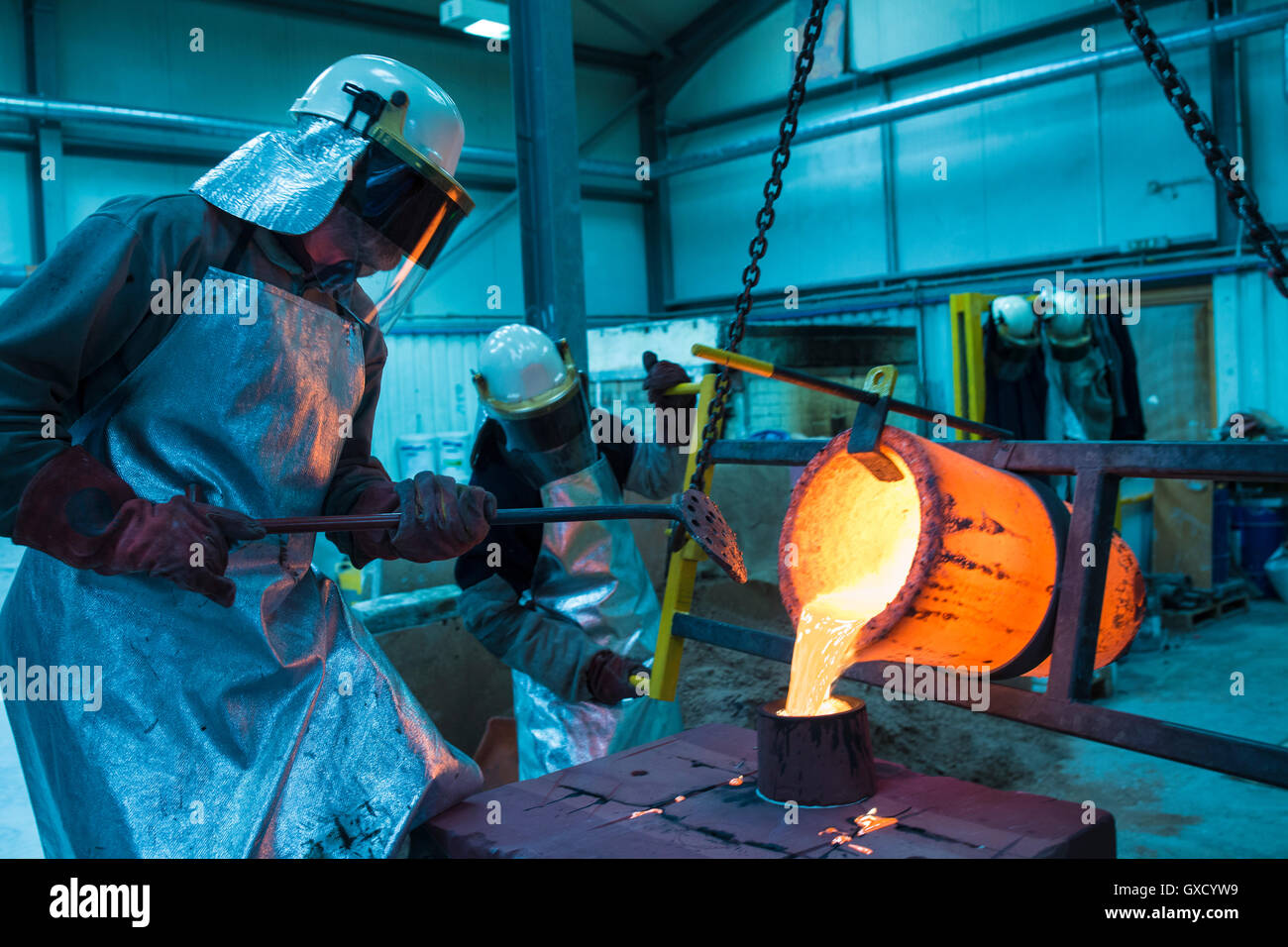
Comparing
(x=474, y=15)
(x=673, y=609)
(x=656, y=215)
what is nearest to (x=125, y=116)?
(x=474, y=15)

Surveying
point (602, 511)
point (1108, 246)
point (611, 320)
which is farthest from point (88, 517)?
point (611, 320)

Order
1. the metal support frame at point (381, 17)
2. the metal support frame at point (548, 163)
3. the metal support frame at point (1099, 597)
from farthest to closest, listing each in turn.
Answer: the metal support frame at point (381, 17)
the metal support frame at point (548, 163)
the metal support frame at point (1099, 597)

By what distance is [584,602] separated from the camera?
2.77 meters

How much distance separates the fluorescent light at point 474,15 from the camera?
8398mm

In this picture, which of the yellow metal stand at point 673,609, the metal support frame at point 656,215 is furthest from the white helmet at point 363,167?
the metal support frame at point 656,215

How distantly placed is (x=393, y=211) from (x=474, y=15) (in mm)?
7641

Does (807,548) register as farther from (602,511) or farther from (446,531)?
(446,531)

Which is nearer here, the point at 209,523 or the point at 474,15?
the point at 209,523

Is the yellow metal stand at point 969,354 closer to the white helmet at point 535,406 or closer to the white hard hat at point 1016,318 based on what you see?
the white hard hat at point 1016,318

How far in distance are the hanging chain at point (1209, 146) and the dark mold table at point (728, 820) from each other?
782 mm

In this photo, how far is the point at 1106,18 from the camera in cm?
855

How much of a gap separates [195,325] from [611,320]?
10.8m

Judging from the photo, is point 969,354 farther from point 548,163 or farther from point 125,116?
point 125,116

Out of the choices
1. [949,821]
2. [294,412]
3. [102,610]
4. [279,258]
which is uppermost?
[279,258]
